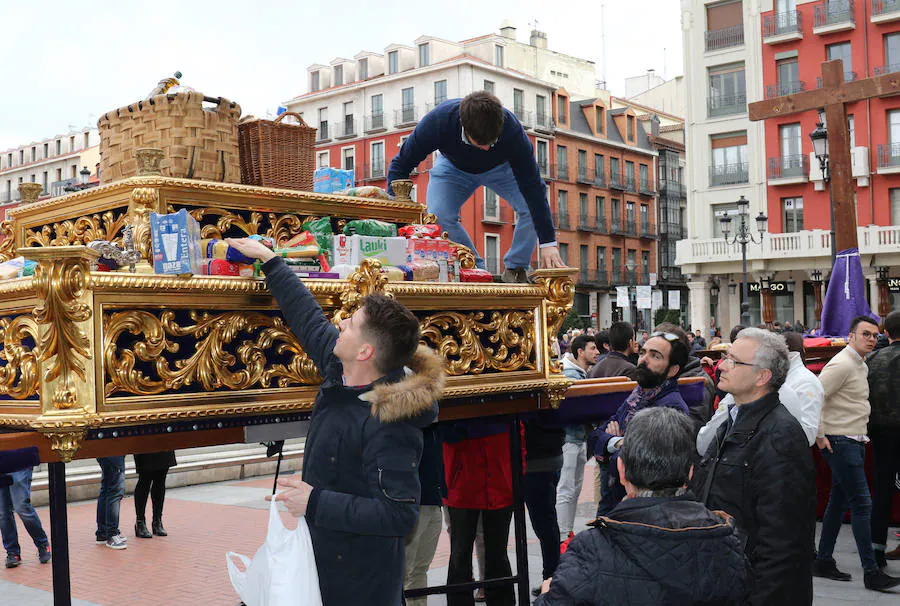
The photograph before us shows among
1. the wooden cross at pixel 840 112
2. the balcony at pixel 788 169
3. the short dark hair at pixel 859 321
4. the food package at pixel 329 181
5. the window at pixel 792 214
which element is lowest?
the short dark hair at pixel 859 321

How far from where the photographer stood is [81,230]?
3.98m

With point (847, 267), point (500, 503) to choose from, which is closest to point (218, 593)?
point (500, 503)

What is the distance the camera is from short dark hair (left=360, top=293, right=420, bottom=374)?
10.1 feet

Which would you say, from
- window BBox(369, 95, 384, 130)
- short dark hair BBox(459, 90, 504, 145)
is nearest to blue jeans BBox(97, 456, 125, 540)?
short dark hair BBox(459, 90, 504, 145)

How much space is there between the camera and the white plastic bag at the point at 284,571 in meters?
2.88

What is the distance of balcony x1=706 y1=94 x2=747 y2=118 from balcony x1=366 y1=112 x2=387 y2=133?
53.6 ft

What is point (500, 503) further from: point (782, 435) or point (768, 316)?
point (768, 316)

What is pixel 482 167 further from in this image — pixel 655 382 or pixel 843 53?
pixel 843 53

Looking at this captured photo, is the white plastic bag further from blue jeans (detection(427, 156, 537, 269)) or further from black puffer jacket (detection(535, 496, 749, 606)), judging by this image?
blue jeans (detection(427, 156, 537, 269))

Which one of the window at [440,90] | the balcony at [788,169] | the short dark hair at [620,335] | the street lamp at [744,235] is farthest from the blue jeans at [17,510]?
the window at [440,90]

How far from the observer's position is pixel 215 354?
3.41m

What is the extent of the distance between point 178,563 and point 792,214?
1228 inches

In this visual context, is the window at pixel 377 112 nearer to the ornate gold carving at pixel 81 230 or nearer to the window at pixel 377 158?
the window at pixel 377 158

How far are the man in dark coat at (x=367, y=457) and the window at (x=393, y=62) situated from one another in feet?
153
